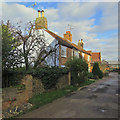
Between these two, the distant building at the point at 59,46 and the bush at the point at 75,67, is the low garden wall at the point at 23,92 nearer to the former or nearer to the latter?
the bush at the point at 75,67

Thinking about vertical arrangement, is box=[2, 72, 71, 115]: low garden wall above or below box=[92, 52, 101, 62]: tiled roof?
below

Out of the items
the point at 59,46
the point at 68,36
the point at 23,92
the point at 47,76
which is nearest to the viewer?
the point at 23,92

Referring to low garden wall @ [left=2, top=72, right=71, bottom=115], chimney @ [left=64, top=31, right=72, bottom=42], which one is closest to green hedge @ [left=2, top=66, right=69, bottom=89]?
low garden wall @ [left=2, top=72, right=71, bottom=115]

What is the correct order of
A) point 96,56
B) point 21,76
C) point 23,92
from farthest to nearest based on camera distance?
point 96,56 < point 21,76 < point 23,92

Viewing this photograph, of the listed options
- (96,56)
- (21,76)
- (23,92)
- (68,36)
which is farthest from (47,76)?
(96,56)

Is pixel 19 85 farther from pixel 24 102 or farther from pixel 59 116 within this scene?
pixel 59 116

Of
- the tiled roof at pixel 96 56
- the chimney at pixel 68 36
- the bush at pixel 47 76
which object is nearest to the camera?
the bush at pixel 47 76

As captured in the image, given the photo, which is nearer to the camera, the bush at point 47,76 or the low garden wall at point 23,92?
the low garden wall at point 23,92

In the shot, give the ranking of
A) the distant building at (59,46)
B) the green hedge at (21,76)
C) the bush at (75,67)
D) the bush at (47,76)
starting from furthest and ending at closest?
the distant building at (59,46)
the bush at (75,67)
the green hedge at (21,76)
the bush at (47,76)

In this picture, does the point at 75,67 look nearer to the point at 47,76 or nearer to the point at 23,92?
the point at 47,76

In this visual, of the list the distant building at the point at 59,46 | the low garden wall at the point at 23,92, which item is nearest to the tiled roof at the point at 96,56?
the distant building at the point at 59,46

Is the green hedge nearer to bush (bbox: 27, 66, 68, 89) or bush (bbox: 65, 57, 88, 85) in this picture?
bush (bbox: 27, 66, 68, 89)

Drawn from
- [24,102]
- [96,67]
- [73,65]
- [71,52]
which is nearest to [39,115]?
[24,102]

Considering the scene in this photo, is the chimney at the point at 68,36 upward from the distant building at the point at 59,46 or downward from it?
upward
